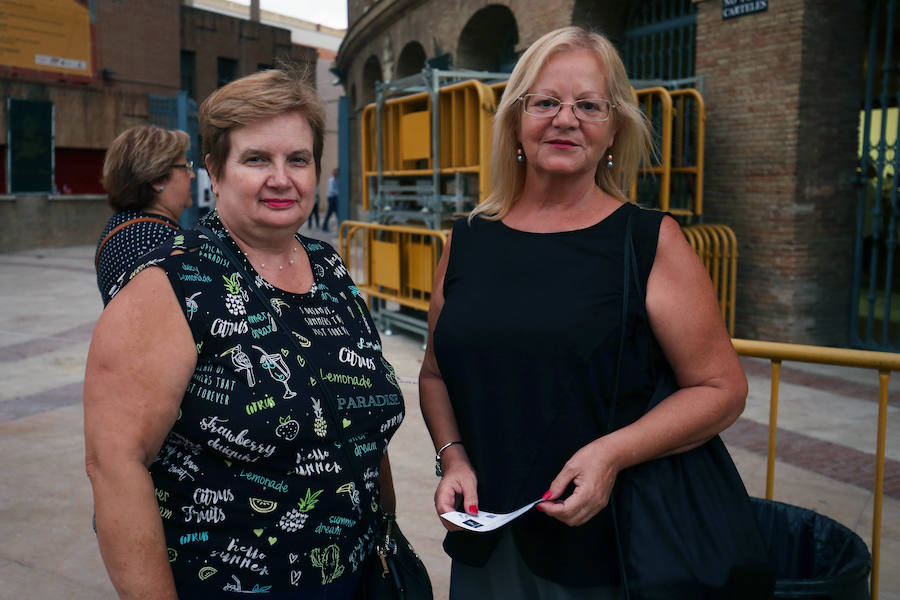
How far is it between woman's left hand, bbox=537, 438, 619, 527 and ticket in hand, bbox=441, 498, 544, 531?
0.04m

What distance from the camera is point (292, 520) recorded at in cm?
167

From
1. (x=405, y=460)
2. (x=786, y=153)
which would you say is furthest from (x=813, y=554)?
(x=786, y=153)

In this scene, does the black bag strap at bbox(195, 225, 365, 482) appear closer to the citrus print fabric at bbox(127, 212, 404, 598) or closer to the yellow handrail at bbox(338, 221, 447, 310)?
the citrus print fabric at bbox(127, 212, 404, 598)

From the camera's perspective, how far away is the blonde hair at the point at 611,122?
1.86 meters

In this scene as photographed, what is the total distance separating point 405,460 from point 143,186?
95.6 inches

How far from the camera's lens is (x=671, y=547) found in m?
1.63

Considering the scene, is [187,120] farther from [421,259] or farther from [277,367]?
[277,367]

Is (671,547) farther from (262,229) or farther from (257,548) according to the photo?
(262,229)

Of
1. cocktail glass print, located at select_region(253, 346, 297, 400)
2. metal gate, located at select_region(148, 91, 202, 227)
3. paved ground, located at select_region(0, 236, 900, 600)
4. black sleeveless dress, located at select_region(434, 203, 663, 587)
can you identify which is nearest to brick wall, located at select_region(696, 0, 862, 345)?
paved ground, located at select_region(0, 236, 900, 600)

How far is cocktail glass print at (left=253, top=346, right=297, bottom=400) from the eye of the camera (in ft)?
5.29

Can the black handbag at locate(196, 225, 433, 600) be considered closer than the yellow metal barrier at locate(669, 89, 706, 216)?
Yes

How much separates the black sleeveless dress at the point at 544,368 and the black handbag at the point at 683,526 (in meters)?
0.04

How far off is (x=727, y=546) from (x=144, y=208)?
97.0 inches

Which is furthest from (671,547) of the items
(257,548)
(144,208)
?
(144,208)
